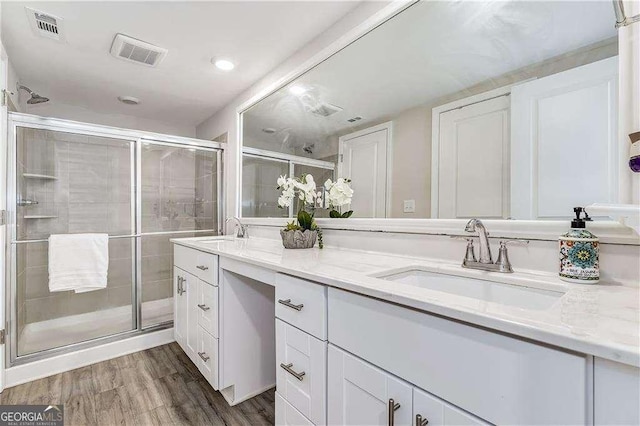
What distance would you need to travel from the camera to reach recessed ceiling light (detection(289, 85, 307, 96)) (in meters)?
1.99

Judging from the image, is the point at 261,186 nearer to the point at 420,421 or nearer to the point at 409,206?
the point at 409,206

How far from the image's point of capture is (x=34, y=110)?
9.01 ft

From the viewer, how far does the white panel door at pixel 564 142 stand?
2.82 feet

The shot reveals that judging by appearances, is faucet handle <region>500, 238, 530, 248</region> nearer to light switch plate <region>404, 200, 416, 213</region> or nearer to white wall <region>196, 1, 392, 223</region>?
light switch plate <region>404, 200, 416, 213</region>

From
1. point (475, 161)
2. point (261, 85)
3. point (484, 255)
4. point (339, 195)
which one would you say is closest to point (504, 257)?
point (484, 255)

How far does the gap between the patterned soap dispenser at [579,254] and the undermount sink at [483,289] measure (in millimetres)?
78

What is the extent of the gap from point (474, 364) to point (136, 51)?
2.53 m

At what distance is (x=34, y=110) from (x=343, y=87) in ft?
9.90

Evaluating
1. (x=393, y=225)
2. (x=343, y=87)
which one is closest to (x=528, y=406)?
(x=393, y=225)

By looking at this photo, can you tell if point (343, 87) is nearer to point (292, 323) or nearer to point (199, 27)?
point (199, 27)

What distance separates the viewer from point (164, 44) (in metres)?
1.92
